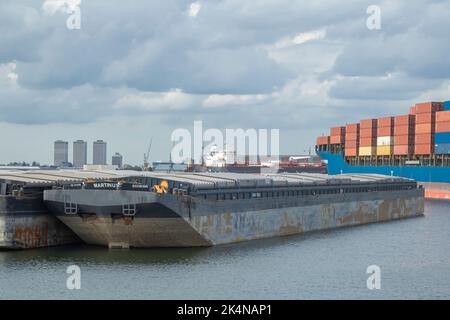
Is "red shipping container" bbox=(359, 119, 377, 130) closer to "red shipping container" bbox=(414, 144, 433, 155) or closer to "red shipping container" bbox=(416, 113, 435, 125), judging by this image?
"red shipping container" bbox=(416, 113, 435, 125)

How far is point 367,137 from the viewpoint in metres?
155

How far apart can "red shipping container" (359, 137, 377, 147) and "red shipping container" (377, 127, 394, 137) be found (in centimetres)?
236

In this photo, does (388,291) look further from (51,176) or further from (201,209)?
(51,176)

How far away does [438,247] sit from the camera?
58250 millimetres

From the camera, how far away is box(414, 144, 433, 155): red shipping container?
137 m

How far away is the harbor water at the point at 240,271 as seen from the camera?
3944 centimetres

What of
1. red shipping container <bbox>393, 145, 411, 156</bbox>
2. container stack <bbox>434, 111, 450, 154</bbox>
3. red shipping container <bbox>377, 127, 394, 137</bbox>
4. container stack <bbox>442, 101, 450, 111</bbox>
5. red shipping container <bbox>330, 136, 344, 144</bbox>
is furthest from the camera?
red shipping container <bbox>330, 136, 344, 144</bbox>

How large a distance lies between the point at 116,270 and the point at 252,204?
19627 mm

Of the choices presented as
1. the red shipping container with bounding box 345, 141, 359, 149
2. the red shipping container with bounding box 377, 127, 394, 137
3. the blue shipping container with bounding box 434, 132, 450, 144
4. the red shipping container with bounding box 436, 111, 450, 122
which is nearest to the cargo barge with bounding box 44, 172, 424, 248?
the blue shipping container with bounding box 434, 132, 450, 144

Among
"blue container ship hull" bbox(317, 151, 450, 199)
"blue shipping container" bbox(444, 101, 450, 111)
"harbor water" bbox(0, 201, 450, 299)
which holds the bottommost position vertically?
"harbor water" bbox(0, 201, 450, 299)

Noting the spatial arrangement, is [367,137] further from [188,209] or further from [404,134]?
[188,209]

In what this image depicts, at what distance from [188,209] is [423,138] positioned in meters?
97.3
